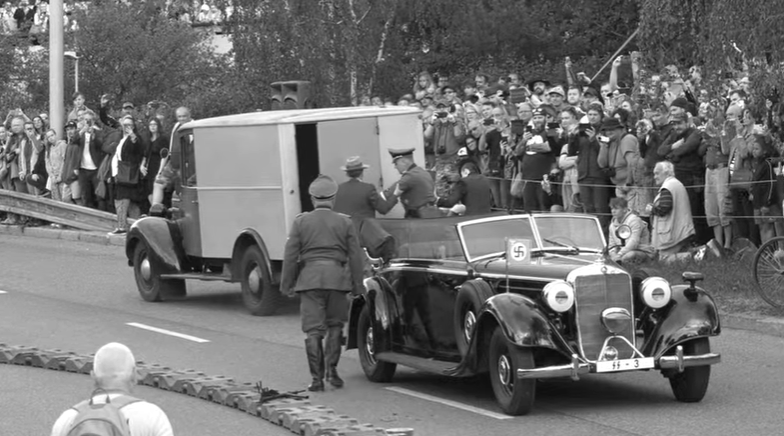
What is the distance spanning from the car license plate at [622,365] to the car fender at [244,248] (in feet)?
22.9

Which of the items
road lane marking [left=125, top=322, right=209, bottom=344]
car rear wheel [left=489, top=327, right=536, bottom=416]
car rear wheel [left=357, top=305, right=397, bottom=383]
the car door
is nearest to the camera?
car rear wheel [left=489, top=327, right=536, bottom=416]

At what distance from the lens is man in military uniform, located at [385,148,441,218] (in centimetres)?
1809

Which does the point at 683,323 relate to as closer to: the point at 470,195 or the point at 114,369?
the point at 114,369

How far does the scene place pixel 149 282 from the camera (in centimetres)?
1998

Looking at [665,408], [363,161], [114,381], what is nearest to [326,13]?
[363,161]

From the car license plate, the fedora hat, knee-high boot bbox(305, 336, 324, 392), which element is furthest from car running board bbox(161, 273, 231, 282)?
the car license plate

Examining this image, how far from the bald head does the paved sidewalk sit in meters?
4.87

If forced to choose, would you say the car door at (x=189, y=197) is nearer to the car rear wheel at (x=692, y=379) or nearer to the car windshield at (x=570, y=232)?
the car windshield at (x=570, y=232)

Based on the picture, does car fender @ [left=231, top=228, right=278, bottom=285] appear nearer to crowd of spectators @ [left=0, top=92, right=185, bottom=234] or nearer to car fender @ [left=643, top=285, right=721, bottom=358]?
crowd of spectators @ [left=0, top=92, right=185, bottom=234]

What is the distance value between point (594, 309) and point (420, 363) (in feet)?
5.52

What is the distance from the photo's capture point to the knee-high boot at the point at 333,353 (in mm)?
13242

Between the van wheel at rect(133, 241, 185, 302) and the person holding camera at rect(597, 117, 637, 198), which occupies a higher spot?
the person holding camera at rect(597, 117, 637, 198)

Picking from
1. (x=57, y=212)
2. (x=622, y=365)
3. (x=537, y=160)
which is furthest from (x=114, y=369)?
(x=57, y=212)

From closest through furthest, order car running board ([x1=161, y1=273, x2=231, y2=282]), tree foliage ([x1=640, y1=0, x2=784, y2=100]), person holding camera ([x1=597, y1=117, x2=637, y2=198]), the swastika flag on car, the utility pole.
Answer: the swastika flag on car
tree foliage ([x1=640, y1=0, x2=784, y2=100])
car running board ([x1=161, y1=273, x2=231, y2=282])
person holding camera ([x1=597, y1=117, x2=637, y2=198])
the utility pole
